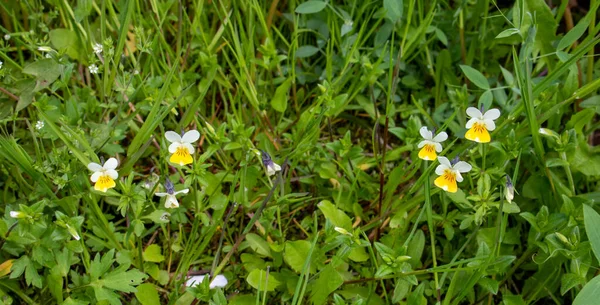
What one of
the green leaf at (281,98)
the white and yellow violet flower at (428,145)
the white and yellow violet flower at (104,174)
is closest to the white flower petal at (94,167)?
the white and yellow violet flower at (104,174)

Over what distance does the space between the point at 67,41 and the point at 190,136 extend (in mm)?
855

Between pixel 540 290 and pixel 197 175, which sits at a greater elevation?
pixel 197 175

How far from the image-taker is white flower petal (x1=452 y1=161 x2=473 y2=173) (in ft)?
5.69

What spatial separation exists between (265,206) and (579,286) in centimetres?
93

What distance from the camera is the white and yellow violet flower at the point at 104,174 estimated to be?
1.67 metres

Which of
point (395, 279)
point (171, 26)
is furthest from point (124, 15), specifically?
point (395, 279)

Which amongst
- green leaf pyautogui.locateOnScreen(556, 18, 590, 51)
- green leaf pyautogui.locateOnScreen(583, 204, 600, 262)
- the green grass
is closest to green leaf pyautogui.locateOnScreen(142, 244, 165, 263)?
the green grass

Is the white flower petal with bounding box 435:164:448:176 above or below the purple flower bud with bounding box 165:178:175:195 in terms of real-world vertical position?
above

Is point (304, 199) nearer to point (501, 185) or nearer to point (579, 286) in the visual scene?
point (501, 185)

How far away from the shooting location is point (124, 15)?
193cm

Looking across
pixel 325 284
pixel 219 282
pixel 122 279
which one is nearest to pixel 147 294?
pixel 122 279

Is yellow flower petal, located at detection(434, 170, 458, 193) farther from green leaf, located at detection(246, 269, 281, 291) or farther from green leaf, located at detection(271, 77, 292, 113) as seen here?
green leaf, located at detection(271, 77, 292, 113)

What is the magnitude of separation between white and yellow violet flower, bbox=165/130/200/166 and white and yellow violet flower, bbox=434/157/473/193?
2.15ft

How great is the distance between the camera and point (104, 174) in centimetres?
170
